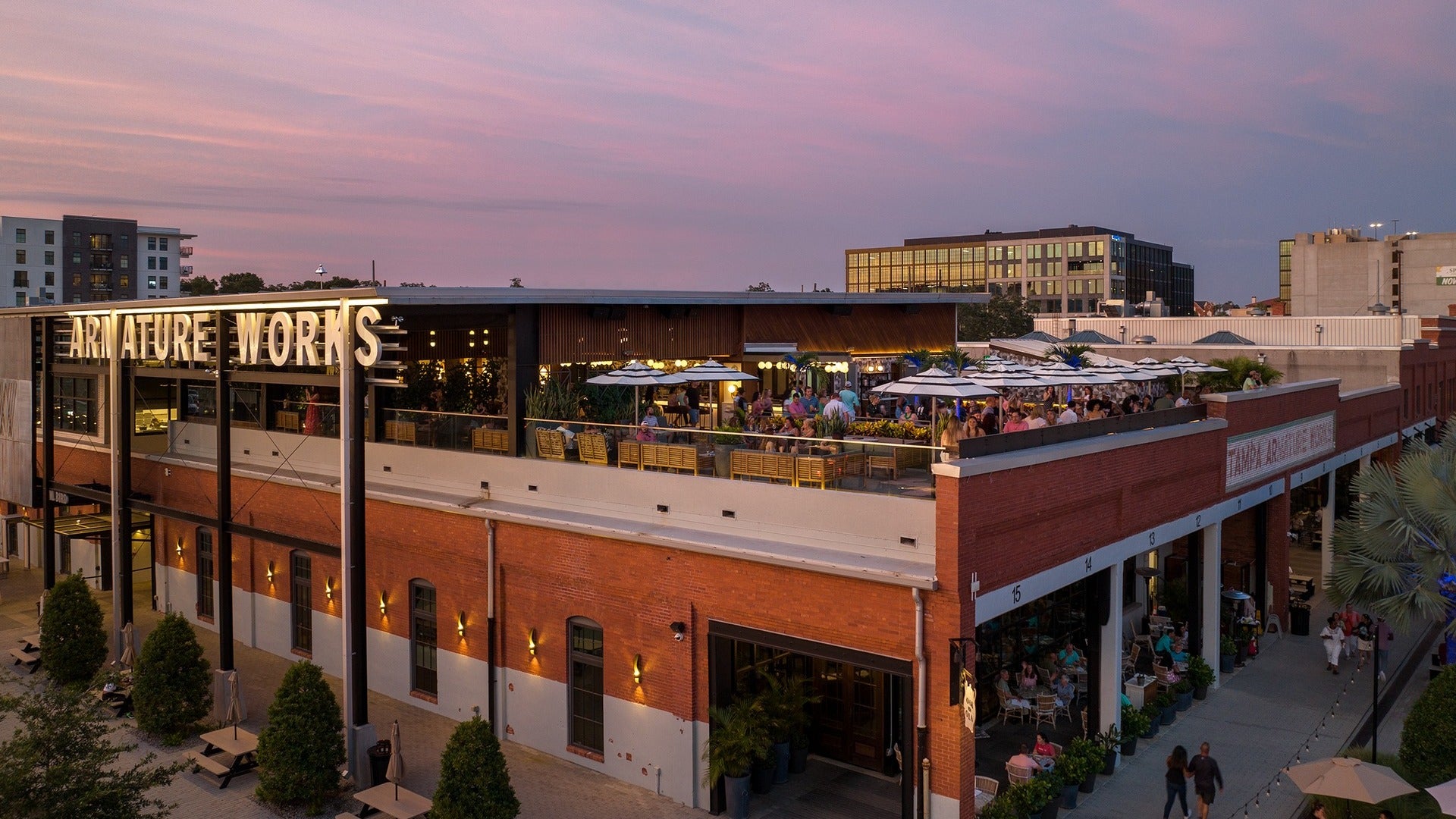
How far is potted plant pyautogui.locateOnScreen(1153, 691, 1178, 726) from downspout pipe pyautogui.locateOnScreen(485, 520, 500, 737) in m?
12.5

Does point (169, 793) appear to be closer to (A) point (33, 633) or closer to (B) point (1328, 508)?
(A) point (33, 633)

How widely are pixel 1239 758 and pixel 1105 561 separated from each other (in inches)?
182

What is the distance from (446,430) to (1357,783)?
53.6ft

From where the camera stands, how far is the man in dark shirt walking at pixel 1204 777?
625 inches

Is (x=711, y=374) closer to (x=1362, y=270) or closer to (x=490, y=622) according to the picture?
(x=490, y=622)

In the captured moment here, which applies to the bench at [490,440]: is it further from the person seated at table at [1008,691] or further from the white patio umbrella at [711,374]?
the person seated at table at [1008,691]

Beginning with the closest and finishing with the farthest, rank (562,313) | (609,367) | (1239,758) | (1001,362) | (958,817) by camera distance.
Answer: (958,817) < (1239,758) < (562,313) < (609,367) < (1001,362)

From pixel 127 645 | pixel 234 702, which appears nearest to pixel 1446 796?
pixel 234 702

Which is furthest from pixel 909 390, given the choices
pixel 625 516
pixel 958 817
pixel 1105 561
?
pixel 958 817

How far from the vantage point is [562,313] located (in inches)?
973

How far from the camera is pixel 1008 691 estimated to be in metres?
20.5

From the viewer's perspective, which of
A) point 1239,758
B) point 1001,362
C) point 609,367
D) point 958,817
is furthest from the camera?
point 1001,362

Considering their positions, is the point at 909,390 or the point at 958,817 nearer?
the point at 958,817

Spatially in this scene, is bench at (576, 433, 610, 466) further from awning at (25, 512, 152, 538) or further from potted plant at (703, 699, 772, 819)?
awning at (25, 512, 152, 538)
